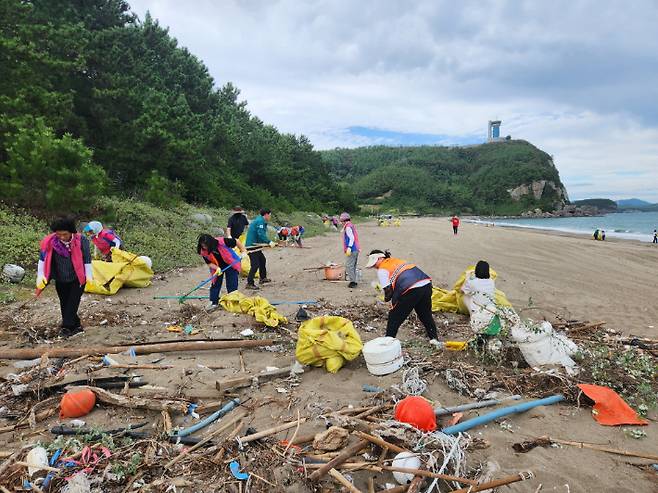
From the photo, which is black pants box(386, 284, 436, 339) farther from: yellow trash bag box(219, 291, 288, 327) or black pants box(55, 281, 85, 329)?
black pants box(55, 281, 85, 329)

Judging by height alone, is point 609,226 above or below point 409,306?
below

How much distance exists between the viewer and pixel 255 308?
6.49 metres

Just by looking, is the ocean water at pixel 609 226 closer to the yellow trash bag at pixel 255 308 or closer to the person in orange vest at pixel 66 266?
the yellow trash bag at pixel 255 308

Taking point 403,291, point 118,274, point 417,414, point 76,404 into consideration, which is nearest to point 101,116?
point 118,274

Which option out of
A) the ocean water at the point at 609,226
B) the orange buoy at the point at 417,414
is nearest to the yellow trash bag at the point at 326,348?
the orange buoy at the point at 417,414

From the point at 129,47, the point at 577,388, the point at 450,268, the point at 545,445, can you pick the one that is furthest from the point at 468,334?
the point at 129,47

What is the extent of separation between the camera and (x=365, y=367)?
4.77 meters

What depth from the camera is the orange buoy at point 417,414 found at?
10.8 feet

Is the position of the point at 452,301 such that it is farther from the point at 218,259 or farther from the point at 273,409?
the point at 273,409

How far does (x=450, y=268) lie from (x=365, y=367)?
8.56 meters

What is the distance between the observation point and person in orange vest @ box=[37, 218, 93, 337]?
223 inches

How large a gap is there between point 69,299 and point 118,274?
2807 mm

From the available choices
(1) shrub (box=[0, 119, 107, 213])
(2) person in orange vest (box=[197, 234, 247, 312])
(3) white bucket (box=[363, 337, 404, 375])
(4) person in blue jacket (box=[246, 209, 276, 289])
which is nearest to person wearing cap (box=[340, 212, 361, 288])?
(4) person in blue jacket (box=[246, 209, 276, 289])

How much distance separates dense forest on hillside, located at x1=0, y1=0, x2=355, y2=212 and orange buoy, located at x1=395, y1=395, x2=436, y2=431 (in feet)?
34.9
